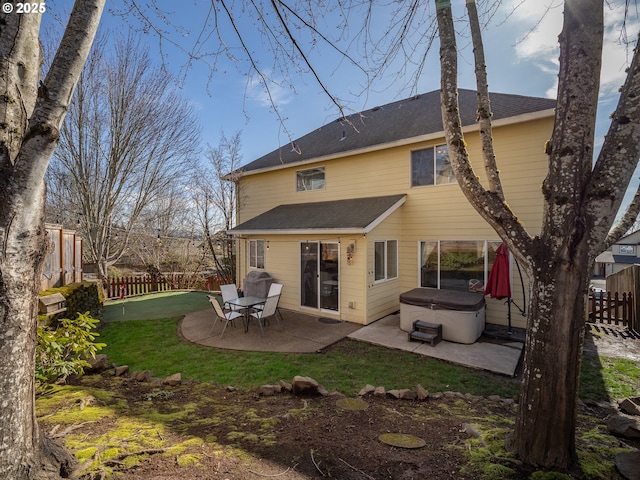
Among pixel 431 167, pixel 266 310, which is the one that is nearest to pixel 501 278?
pixel 431 167

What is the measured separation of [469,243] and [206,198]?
12850mm

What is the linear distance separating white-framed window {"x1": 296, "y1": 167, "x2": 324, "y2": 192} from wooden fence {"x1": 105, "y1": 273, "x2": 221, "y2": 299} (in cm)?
657

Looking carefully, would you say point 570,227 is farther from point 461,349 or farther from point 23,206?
point 461,349

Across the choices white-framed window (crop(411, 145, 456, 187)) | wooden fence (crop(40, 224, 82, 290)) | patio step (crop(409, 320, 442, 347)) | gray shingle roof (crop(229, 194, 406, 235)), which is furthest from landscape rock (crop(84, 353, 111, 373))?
white-framed window (crop(411, 145, 456, 187))

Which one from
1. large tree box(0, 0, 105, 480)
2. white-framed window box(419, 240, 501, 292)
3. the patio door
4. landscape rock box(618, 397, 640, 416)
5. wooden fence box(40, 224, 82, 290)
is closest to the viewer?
large tree box(0, 0, 105, 480)

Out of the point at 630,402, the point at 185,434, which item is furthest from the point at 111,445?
the point at 630,402

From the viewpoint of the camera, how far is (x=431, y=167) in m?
9.20

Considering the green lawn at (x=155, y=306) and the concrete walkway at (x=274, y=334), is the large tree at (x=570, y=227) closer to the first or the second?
the concrete walkway at (x=274, y=334)

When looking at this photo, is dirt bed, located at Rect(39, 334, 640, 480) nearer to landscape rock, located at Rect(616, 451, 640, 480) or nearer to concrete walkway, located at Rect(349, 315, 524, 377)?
landscape rock, located at Rect(616, 451, 640, 480)

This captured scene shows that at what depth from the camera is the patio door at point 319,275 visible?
30.0 ft

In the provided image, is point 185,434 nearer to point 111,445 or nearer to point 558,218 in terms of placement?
point 111,445

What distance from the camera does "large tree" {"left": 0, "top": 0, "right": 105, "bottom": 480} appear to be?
166 centimetres

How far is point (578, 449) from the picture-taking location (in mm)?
2621

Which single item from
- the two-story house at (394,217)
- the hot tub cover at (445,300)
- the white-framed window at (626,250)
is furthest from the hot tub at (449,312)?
the white-framed window at (626,250)
